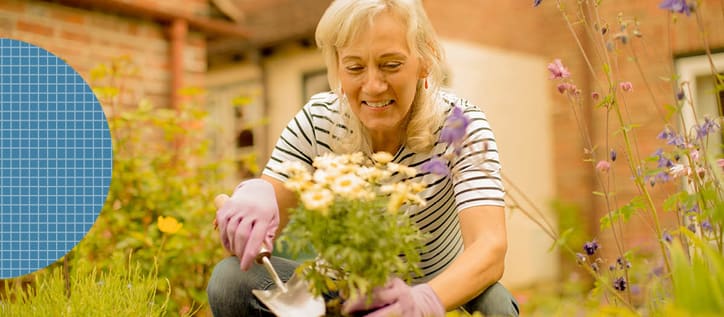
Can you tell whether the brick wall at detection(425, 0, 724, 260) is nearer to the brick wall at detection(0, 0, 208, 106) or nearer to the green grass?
the brick wall at detection(0, 0, 208, 106)

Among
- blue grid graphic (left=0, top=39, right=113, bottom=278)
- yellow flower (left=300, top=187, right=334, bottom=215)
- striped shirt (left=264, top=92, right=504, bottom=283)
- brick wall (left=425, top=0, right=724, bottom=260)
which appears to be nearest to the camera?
yellow flower (left=300, top=187, right=334, bottom=215)

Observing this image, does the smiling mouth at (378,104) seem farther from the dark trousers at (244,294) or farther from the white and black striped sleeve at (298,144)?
the dark trousers at (244,294)

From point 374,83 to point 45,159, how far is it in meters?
1.04

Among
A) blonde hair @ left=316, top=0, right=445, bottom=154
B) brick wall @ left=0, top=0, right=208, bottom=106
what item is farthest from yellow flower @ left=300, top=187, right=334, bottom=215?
brick wall @ left=0, top=0, right=208, bottom=106

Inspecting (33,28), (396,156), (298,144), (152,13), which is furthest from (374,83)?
(152,13)

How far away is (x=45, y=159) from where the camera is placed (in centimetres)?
207

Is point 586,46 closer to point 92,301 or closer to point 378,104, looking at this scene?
point 378,104

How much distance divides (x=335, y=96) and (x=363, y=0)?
1.53 ft

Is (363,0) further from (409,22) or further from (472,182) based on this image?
(472,182)

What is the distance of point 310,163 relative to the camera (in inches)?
80.4

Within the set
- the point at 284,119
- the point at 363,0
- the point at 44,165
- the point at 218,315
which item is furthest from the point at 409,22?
the point at 284,119

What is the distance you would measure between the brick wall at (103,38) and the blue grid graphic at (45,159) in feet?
4.45

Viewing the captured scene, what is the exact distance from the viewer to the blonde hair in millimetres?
1712

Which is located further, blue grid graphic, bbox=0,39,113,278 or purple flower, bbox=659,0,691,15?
blue grid graphic, bbox=0,39,113,278
